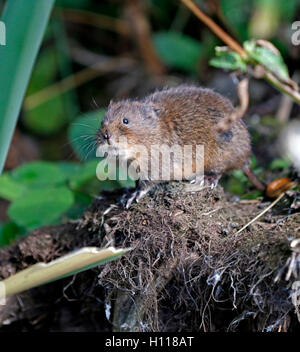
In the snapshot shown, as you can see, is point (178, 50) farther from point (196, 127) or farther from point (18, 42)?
point (18, 42)

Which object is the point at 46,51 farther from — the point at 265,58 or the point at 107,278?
the point at 107,278

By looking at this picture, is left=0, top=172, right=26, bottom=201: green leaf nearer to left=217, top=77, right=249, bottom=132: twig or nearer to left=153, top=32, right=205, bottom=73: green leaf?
left=217, top=77, right=249, bottom=132: twig

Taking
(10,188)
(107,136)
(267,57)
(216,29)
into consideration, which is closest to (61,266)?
(107,136)

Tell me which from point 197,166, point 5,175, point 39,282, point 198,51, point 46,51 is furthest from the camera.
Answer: point 46,51

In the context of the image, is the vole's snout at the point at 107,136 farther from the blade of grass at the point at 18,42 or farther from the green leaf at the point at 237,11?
the green leaf at the point at 237,11

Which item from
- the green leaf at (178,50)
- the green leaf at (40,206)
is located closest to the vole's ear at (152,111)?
the green leaf at (40,206)

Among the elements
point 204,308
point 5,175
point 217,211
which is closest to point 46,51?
point 5,175
